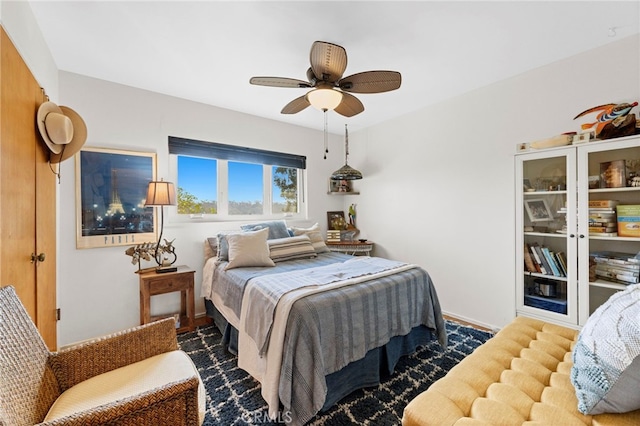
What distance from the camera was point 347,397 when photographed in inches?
72.3

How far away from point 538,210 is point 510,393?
Result: 1.83 m

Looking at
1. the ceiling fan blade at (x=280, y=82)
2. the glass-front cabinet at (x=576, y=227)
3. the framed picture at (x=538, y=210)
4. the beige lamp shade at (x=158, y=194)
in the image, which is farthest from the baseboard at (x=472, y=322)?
the beige lamp shade at (x=158, y=194)

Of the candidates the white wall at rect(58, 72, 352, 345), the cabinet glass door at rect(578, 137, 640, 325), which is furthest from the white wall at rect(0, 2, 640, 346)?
the cabinet glass door at rect(578, 137, 640, 325)

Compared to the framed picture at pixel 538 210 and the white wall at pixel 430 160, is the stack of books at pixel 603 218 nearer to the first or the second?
the framed picture at pixel 538 210

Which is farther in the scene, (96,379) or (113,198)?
(113,198)

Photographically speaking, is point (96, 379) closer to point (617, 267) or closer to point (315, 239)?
point (315, 239)

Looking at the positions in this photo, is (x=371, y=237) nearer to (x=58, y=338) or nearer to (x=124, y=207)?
(x=124, y=207)

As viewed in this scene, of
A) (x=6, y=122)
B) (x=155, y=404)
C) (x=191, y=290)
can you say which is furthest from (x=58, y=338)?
(x=155, y=404)

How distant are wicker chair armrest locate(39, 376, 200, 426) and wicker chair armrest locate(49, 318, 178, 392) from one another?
57cm

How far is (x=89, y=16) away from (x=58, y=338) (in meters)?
2.65

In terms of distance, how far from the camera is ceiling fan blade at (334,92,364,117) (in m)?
2.15

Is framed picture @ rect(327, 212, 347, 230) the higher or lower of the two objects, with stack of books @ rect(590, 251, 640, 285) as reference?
higher

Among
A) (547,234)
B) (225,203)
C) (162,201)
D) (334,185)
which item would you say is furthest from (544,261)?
(162,201)

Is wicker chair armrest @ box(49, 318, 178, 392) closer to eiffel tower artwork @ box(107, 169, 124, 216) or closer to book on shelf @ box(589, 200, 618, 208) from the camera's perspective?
eiffel tower artwork @ box(107, 169, 124, 216)
